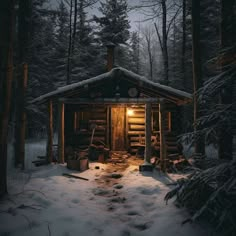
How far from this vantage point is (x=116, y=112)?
48.0ft

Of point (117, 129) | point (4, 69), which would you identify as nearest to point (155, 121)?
point (117, 129)

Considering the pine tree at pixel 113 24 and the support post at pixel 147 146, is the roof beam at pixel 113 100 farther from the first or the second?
the pine tree at pixel 113 24

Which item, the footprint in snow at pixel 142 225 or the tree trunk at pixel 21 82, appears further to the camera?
the tree trunk at pixel 21 82

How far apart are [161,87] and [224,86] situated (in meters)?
6.53

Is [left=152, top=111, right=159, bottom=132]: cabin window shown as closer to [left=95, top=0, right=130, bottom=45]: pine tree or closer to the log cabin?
the log cabin

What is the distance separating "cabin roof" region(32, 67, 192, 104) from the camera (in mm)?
10453

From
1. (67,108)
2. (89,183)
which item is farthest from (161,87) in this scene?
(67,108)

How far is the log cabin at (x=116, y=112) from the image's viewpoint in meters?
10.7

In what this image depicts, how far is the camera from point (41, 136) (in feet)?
87.2

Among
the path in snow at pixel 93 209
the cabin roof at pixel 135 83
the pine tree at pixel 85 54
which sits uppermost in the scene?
the pine tree at pixel 85 54

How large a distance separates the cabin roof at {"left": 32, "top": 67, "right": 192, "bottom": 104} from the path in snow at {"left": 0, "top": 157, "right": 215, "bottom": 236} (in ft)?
12.2

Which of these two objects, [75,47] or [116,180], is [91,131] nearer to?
[116,180]

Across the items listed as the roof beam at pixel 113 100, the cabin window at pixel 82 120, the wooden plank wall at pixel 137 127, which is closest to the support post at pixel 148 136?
the roof beam at pixel 113 100

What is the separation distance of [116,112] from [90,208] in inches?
360
